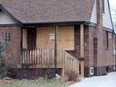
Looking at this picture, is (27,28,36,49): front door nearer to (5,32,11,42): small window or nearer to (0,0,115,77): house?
(0,0,115,77): house

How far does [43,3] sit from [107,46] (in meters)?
6.33

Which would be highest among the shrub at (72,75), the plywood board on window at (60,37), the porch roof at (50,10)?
the porch roof at (50,10)

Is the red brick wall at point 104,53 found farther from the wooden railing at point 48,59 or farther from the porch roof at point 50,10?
the wooden railing at point 48,59

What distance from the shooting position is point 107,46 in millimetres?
30062

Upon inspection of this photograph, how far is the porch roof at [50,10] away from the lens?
2497cm

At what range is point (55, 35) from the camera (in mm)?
24391

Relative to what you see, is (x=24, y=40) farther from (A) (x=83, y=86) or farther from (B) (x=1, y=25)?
(A) (x=83, y=86)

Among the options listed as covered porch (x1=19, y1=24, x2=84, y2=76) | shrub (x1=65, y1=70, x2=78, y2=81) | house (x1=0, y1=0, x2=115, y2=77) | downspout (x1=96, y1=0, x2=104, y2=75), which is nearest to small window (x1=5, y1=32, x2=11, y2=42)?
house (x1=0, y1=0, x2=115, y2=77)

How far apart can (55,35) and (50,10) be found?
282 centimetres

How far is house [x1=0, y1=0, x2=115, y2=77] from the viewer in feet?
77.7

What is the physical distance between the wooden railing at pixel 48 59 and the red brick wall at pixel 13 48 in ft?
1.72

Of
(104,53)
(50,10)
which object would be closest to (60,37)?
(50,10)

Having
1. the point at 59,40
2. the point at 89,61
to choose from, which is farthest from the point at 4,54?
the point at 89,61

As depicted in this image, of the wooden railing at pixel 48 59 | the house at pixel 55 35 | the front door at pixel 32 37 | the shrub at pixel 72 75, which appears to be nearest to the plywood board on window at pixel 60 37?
the house at pixel 55 35
